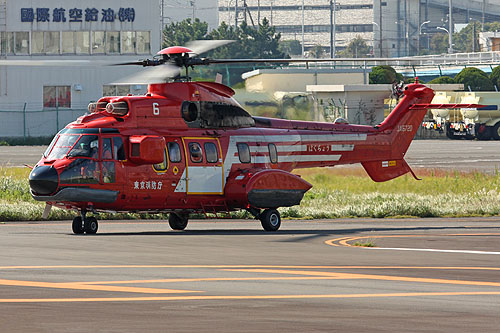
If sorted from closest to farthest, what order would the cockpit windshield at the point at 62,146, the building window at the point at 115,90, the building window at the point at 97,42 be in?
the cockpit windshield at the point at 62,146, the building window at the point at 115,90, the building window at the point at 97,42

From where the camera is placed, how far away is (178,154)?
22438mm

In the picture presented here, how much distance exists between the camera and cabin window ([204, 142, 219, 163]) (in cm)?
2294

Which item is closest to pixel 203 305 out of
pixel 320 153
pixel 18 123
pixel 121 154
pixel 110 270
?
pixel 110 270

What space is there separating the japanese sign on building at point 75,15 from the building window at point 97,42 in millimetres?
1035

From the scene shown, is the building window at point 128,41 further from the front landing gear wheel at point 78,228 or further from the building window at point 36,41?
the front landing gear wheel at point 78,228

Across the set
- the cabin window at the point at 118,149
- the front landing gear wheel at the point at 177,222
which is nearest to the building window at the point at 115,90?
the front landing gear wheel at the point at 177,222

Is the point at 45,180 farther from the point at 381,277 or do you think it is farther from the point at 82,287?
the point at 381,277

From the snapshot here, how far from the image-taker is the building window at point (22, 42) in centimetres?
7494

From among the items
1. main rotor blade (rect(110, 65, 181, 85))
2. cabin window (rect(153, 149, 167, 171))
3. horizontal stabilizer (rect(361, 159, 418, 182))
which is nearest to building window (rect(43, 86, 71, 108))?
horizontal stabilizer (rect(361, 159, 418, 182))

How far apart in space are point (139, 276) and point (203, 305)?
9.41 ft

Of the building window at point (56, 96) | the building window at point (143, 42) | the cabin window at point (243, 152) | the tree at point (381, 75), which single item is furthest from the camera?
the tree at point (381, 75)

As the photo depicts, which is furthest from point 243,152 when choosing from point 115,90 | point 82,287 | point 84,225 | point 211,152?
point 115,90

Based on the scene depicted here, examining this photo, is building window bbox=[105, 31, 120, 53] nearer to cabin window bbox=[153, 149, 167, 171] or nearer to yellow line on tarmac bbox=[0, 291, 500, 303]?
cabin window bbox=[153, 149, 167, 171]

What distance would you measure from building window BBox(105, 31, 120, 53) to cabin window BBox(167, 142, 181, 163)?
54.3 meters
